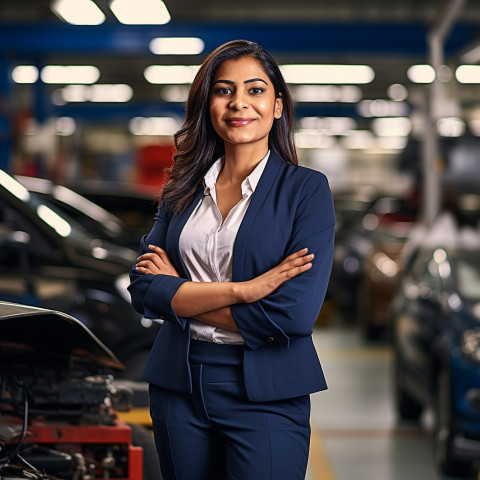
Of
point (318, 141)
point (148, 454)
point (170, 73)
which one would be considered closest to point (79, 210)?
point (148, 454)

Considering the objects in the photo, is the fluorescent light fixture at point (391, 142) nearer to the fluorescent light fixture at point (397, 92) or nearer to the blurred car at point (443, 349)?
the fluorescent light fixture at point (397, 92)

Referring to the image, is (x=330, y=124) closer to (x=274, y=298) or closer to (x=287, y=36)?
(x=287, y=36)

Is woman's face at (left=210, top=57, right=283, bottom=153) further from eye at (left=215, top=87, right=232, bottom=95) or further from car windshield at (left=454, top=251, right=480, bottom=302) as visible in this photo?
car windshield at (left=454, top=251, right=480, bottom=302)

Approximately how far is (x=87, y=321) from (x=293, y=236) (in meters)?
2.73

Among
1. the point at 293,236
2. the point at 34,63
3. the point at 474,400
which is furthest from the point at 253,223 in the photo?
the point at 34,63

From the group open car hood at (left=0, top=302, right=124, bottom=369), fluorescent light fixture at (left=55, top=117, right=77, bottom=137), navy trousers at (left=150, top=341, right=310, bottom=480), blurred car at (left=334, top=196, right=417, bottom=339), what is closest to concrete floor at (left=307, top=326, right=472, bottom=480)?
blurred car at (left=334, top=196, right=417, bottom=339)

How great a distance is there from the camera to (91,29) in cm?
1323

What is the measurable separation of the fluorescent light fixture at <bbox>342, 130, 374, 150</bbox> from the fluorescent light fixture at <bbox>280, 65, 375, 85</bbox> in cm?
2011

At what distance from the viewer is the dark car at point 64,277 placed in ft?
15.8

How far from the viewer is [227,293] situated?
2.30 metres

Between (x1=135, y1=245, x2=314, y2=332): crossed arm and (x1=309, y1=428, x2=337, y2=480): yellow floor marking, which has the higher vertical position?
(x1=135, y1=245, x2=314, y2=332): crossed arm

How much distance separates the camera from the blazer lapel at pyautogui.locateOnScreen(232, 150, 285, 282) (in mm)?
2320

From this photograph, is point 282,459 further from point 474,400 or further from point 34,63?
point 34,63

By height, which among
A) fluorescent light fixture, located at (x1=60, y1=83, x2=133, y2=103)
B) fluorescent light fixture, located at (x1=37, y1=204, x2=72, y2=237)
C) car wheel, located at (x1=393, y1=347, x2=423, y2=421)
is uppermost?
fluorescent light fixture, located at (x1=60, y1=83, x2=133, y2=103)
